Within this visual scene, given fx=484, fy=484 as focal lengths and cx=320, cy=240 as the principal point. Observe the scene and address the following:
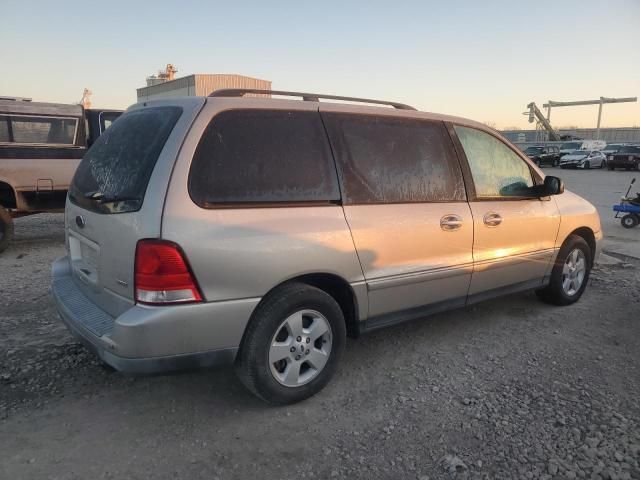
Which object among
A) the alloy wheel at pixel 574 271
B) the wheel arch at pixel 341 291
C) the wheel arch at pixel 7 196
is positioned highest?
the wheel arch at pixel 7 196

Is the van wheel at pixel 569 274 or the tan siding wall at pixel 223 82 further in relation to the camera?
the tan siding wall at pixel 223 82

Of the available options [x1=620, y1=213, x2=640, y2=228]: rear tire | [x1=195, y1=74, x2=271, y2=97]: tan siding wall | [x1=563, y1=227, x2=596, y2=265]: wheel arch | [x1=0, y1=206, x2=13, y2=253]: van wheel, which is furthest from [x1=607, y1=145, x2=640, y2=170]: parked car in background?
[x1=0, y1=206, x2=13, y2=253]: van wheel

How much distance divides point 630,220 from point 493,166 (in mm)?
7498

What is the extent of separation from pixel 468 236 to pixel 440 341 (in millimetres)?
905

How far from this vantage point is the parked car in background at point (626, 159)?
28219 mm

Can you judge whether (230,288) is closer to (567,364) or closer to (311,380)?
(311,380)

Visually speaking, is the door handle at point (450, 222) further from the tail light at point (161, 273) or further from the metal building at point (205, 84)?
the metal building at point (205, 84)

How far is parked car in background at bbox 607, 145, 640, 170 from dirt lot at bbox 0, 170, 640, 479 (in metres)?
29.1

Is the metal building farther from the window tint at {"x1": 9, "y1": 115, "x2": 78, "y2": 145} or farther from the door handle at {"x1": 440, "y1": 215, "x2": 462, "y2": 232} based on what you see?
the door handle at {"x1": 440, "y1": 215, "x2": 462, "y2": 232}

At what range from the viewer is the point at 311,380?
2.94 m

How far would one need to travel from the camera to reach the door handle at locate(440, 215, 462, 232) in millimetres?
3406

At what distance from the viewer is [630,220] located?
9.66 metres

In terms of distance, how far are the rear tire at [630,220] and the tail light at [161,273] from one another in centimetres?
987

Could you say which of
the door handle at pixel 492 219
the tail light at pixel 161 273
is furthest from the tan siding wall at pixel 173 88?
the tail light at pixel 161 273
